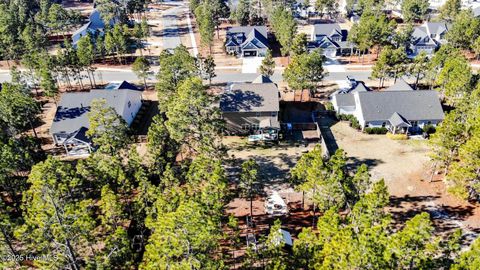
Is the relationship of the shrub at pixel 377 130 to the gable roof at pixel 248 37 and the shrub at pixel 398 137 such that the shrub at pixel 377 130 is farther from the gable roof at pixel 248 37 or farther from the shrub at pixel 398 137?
the gable roof at pixel 248 37

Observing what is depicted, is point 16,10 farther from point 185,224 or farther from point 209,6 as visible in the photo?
point 185,224

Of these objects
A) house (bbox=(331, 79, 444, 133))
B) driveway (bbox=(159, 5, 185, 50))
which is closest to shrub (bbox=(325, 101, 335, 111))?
house (bbox=(331, 79, 444, 133))

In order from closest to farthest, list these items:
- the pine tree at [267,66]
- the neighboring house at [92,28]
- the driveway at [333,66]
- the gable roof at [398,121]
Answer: the gable roof at [398,121] → the pine tree at [267,66] → the driveway at [333,66] → the neighboring house at [92,28]

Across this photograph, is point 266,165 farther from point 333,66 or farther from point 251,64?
point 333,66

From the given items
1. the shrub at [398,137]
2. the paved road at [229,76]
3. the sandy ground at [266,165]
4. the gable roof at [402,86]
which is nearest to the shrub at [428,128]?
the shrub at [398,137]

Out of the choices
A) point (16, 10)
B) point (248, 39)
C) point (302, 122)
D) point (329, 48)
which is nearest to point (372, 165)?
point (302, 122)

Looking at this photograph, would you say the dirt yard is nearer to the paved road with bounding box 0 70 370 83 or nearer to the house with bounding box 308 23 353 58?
the paved road with bounding box 0 70 370 83
